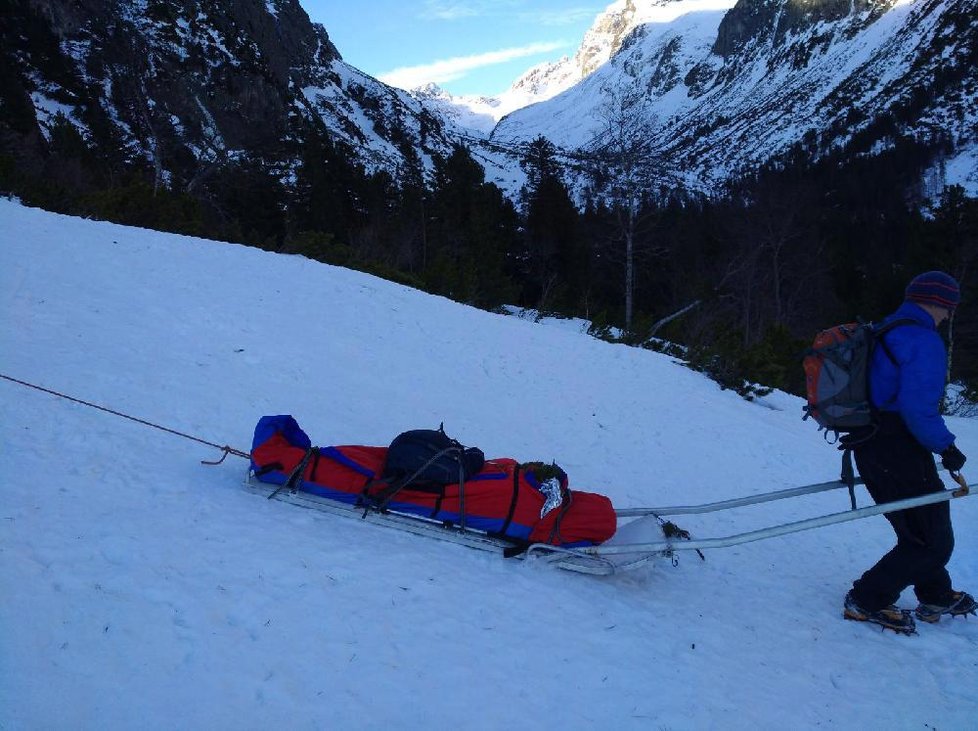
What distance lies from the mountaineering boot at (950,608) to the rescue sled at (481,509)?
852 millimetres

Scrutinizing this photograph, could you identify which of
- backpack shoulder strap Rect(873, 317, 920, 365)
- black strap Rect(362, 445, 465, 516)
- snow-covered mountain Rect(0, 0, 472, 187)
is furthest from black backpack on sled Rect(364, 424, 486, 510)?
snow-covered mountain Rect(0, 0, 472, 187)

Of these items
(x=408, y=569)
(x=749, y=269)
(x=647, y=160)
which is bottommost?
(x=408, y=569)

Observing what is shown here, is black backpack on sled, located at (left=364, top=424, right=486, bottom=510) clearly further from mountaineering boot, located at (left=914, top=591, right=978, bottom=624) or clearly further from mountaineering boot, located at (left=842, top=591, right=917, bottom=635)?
mountaineering boot, located at (left=914, top=591, right=978, bottom=624)

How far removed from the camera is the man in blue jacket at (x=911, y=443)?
3.03 m

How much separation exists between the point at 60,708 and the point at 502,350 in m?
7.92

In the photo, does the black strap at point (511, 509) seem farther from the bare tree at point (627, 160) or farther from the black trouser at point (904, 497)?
the bare tree at point (627, 160)

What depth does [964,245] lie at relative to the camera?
22438mm

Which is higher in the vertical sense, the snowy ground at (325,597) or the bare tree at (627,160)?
the bare tree at (627,160)

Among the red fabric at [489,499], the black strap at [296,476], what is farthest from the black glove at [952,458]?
the black strap at [296,476]

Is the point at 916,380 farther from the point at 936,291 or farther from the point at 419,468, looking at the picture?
the point at 419,468

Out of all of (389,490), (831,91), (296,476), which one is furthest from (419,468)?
(831,91)

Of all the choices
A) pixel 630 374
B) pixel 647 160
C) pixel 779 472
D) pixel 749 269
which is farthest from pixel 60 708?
pixel 749 269

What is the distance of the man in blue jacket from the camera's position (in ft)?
9.94

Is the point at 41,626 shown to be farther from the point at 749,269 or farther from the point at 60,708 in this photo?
the point at 749,269
